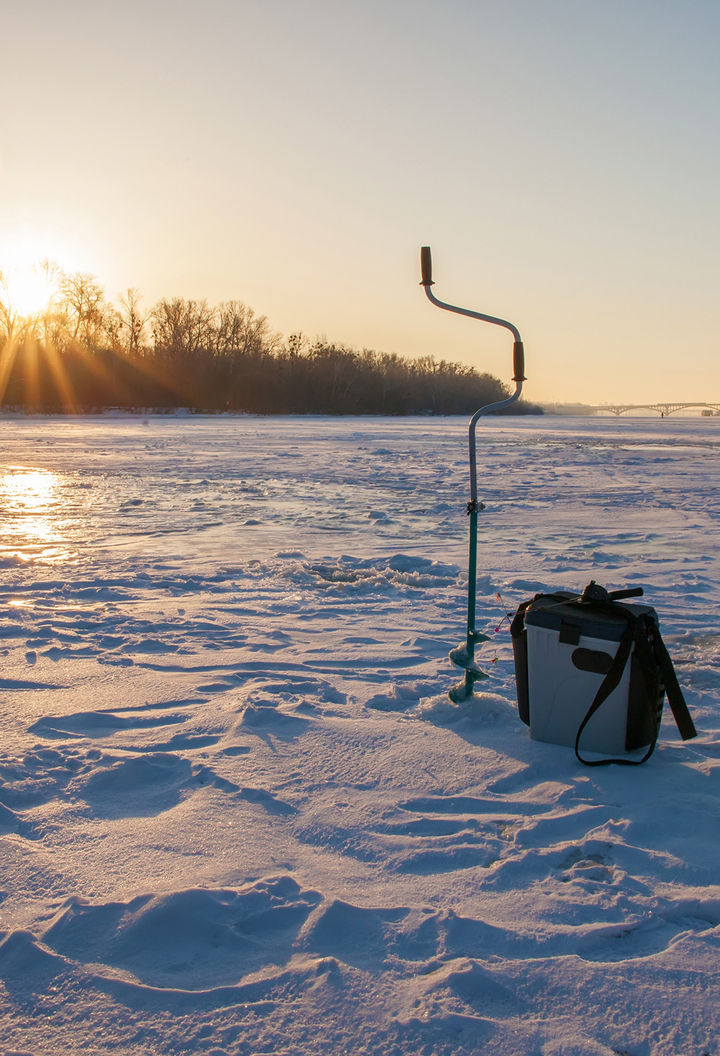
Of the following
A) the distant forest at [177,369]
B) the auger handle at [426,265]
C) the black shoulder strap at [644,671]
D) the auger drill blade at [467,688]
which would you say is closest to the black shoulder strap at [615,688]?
the black shoulder strap at [644,671]

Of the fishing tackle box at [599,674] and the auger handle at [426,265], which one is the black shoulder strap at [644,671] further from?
the auger handle at [426,265]

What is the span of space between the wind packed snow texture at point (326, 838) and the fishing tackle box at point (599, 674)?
149 millimetres

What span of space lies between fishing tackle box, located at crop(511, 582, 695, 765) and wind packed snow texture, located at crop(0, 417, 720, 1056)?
149 millimetres

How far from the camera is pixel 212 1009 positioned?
5.77 ft

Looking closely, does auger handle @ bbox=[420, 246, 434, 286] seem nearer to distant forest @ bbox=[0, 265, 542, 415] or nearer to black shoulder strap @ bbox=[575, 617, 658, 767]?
black shoulder strap @ bbox=[575, 617, 658, 767]

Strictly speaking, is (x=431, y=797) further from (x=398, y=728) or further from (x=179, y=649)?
(x=179, y=649)

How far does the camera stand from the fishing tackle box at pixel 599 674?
114 inches

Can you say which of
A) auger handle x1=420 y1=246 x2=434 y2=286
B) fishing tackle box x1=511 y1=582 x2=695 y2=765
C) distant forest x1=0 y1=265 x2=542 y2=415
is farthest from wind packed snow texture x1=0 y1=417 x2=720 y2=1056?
distant forest x1=0 y1=265 x2=542 y2=415

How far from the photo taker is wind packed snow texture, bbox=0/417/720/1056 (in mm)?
1757

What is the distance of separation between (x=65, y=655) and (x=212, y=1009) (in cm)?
284

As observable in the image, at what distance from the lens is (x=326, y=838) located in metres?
2.48

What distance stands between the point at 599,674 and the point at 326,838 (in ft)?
4.11

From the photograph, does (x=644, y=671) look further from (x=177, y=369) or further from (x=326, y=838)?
(x=177, y=369)

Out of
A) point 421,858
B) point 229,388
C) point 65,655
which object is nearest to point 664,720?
point 421,858
